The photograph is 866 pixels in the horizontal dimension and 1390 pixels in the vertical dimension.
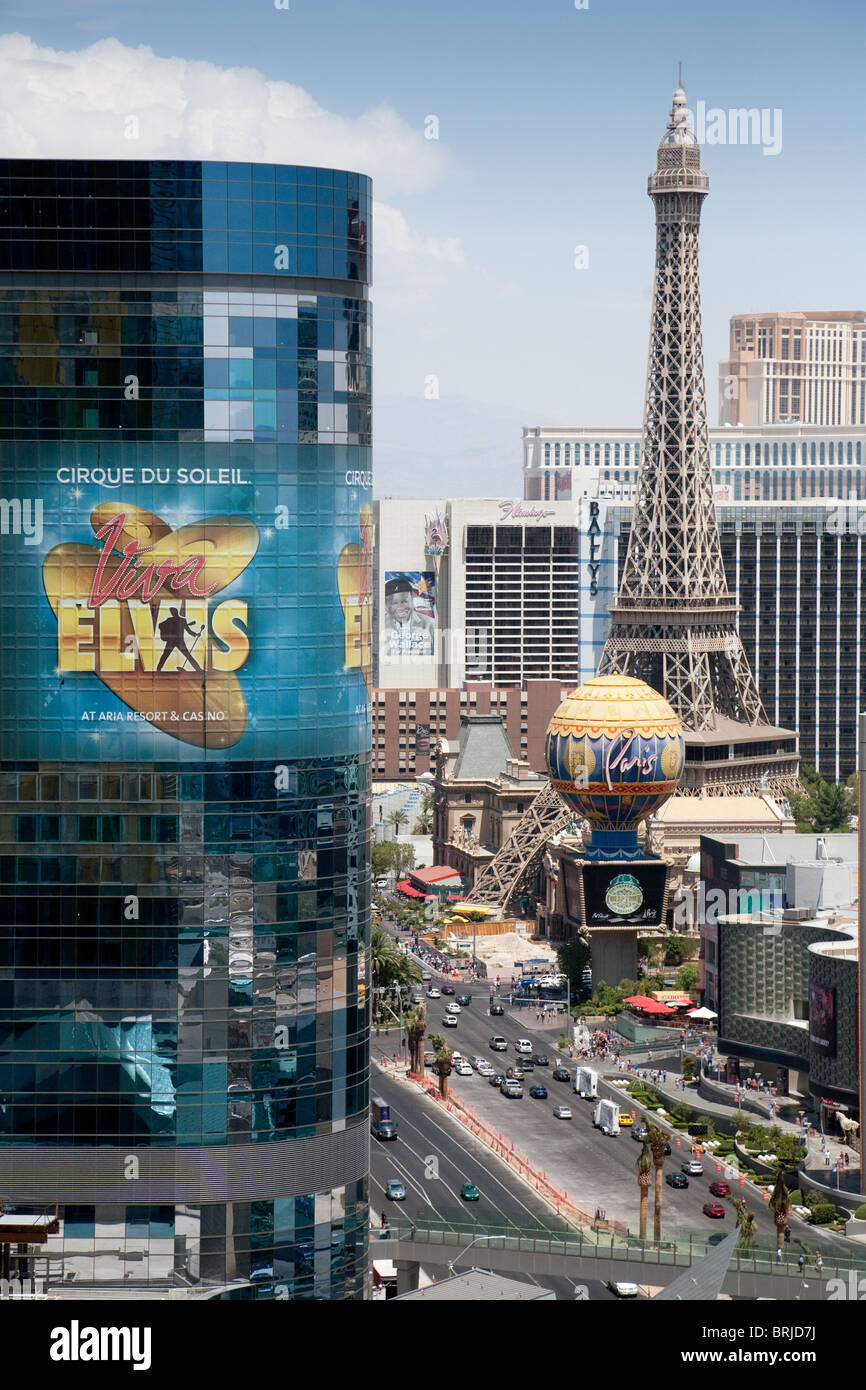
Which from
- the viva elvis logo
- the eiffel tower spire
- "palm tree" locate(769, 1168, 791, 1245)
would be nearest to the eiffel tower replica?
the eiffel tower spire

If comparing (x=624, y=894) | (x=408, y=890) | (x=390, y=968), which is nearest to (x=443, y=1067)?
(x=390, y=968)

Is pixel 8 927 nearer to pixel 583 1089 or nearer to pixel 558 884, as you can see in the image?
pixel 583 1089

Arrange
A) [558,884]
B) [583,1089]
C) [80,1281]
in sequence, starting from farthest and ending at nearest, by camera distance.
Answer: [558,884] < [583,1089] < [80,1281]

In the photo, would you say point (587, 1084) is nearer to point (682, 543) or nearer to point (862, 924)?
point (862, 924)

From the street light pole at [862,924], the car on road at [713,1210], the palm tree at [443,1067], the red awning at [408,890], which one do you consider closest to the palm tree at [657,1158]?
the car on road at [713,1210]

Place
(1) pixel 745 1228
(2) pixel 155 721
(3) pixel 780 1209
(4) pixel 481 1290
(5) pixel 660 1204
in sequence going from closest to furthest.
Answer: (2) pixel 155 721 → (4) pixel 481 1290 → (1) pixel 745 1228 → (3) pixel 780 1209 → (5) pixel 660 1204

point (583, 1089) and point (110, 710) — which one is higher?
point (110, 710)

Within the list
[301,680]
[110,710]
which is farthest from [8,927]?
[301,680]
